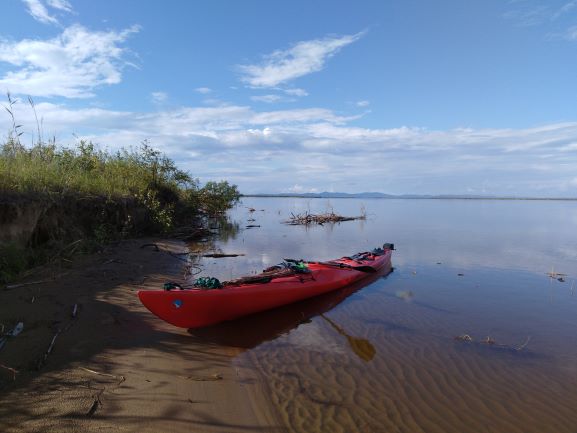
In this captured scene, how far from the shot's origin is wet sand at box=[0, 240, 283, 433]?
317cm

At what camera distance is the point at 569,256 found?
48.1 ft

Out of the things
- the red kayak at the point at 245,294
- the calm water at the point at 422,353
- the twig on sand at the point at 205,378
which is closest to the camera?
the calm water at the point at 422,353

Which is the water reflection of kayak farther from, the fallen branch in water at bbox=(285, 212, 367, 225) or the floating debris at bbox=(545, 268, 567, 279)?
the fallen branch in water at bbox=(285, 212, 367, 225)

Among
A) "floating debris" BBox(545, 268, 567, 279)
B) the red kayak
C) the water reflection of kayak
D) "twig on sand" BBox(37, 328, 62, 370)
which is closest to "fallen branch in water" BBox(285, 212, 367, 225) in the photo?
"floating debris" BBox(545, 268, 567, 279)

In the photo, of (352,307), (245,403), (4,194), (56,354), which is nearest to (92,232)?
(4,194)

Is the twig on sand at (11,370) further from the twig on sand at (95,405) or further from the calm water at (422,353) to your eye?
the calm water at (422,353)

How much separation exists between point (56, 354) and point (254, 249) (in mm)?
11155

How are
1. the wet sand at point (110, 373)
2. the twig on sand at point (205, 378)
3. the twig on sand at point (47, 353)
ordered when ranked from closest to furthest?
the wet sand at point (110, 373)
the twig on sand at point (47, 353)
the twig on sand at point (205, 378)

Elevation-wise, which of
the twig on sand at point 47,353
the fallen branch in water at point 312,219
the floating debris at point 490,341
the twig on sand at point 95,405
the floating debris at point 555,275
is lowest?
the floating debris at point 490,341

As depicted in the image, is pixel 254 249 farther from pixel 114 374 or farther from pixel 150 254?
pixel 114 374

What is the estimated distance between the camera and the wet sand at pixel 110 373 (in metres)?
3.17

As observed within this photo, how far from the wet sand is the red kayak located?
0.37m

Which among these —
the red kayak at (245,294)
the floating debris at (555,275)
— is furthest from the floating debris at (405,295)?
the floating debris at (555,275)

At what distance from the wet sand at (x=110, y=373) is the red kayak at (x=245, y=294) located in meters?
0.37
